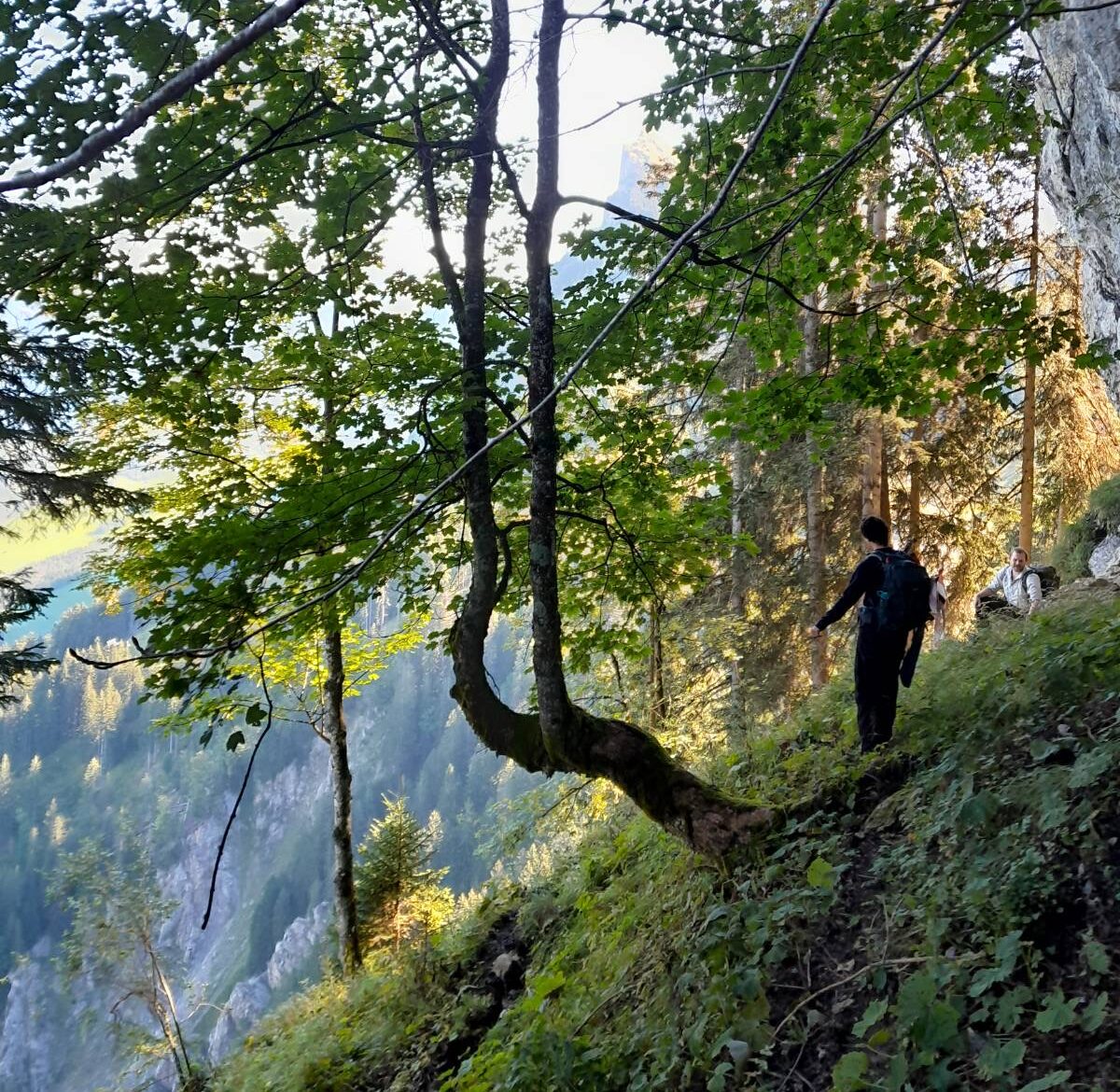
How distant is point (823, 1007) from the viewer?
3395mm

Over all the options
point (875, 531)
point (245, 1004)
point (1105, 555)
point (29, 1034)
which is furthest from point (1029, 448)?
point (29, 1034)

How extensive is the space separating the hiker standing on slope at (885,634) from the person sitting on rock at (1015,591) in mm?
5381

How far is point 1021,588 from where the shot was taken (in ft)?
34.3

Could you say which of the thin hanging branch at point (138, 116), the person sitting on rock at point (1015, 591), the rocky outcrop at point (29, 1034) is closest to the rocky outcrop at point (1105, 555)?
the person sitting on rock at point (1015, 591)

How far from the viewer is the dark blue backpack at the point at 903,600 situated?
5.41 metres

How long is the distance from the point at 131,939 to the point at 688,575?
629 inches

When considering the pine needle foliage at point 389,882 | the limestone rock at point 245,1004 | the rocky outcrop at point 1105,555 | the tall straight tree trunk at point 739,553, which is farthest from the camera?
the limestone rock at point 245,1004

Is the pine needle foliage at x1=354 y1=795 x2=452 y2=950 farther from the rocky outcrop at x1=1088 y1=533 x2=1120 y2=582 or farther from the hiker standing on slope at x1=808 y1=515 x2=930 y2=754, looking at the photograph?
the rocky outcrop at x1=1088 y1=533 x2=1120 y2=582

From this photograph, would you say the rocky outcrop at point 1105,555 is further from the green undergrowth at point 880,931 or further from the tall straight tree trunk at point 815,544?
the green undergrowth at point 880,931

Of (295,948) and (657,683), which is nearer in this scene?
(657,683)

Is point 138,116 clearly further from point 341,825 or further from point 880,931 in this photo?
point 341,825

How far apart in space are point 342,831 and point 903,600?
947 centimetres

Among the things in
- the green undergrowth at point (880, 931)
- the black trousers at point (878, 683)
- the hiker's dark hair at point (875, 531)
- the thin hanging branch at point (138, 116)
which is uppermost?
the thin hanging branch at point (138, 116)

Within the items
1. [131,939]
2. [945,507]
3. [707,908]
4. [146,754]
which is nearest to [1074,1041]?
[707,908]
